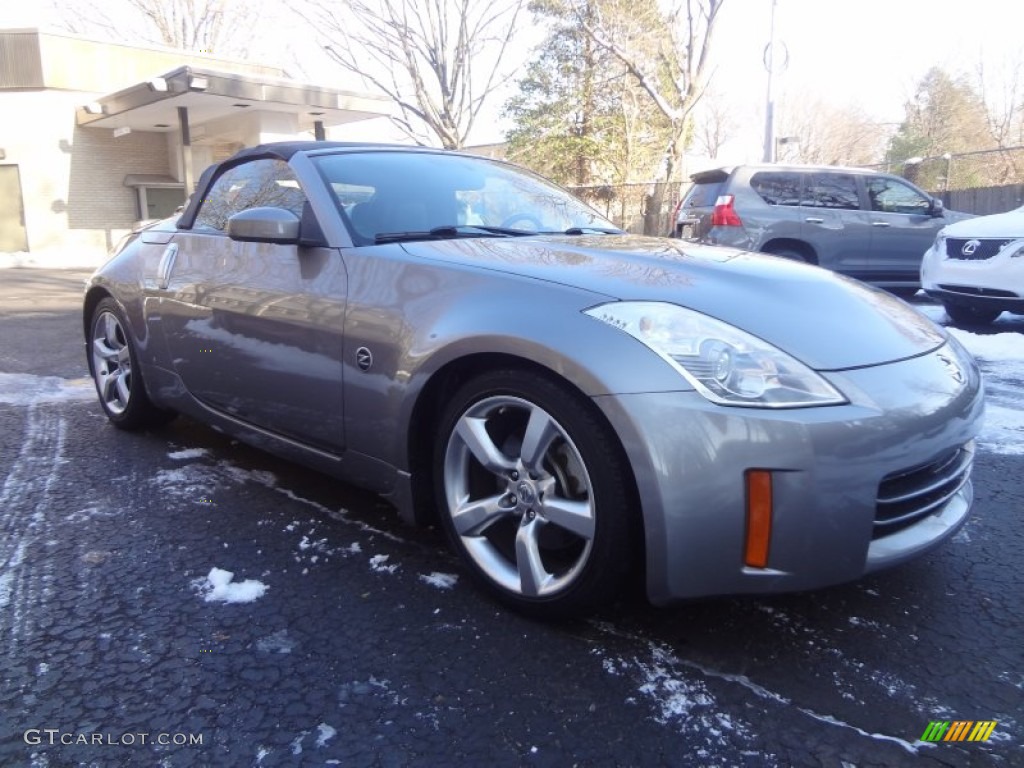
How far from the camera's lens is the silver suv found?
27.9 ft

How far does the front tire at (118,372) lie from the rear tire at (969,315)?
664 centimetres

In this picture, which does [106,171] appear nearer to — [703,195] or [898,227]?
[703,195]

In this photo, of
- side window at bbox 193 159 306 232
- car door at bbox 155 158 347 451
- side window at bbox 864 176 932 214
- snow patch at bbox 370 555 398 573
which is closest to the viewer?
snow patch at bbox 370 555 398 573

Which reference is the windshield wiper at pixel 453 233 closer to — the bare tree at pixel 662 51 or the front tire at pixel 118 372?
the front tire at pixel 118 372

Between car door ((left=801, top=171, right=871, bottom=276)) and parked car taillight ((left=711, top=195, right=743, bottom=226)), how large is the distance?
2.73 ft

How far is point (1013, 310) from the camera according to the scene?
6320 mm

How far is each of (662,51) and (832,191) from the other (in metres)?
11.9

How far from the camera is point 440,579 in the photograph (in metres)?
2.46

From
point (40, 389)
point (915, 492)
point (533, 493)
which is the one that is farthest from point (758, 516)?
point (40, 389)

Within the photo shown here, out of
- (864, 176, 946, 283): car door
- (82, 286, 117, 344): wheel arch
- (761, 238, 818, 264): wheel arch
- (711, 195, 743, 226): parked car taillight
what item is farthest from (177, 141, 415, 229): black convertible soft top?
(864, 176, 946, 283): car door

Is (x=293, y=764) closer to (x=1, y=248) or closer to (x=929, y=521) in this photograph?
(x=929, y=521)

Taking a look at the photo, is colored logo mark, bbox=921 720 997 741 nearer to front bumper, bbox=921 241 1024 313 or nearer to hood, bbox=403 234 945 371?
hood, bbox=403 234 945 371

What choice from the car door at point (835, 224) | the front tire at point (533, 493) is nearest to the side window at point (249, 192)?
the front tire at point (533, 493)

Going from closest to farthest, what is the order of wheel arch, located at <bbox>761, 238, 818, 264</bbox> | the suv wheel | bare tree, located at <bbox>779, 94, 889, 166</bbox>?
wheel arch, located at <bbox>761, 238, 818, 264</bbox> < the suv wheel < bare tree, located at <bbox>779, 94, 889, 166</bbox>
